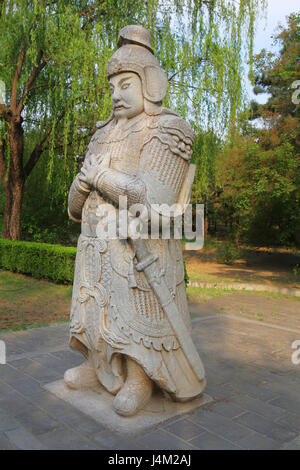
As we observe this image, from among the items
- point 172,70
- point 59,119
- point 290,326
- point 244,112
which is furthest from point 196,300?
point 59,119

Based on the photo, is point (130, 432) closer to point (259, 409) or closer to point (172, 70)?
point (259, 409)

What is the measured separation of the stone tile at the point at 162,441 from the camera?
252cm

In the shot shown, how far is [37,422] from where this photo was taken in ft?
9.26

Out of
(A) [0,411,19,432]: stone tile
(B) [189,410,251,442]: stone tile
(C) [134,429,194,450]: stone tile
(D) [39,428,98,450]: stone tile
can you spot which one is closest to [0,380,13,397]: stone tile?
(A) [0,411,19,432]: stone tile

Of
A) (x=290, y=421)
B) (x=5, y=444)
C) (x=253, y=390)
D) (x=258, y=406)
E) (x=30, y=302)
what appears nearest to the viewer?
(x=5, y=444)

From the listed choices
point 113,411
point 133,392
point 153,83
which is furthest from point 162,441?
point 153,83

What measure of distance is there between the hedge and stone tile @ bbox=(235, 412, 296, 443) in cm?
669

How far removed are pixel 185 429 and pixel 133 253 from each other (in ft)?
4.38

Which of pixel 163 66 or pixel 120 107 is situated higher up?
pixel 163 66

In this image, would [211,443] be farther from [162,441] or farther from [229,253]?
[229,253]

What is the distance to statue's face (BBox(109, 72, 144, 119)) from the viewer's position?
9.46ft

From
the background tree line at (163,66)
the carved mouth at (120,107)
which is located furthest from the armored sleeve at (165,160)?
the background tree line at (163,66)

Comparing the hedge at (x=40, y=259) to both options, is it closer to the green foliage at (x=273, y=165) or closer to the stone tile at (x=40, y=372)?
the green foliage at (x=273, y=165)

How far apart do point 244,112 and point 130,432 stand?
812 centimetres
